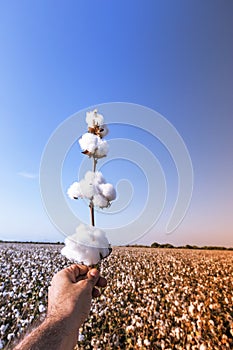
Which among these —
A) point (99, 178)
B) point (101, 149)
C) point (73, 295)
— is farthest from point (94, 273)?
point (101, 149)

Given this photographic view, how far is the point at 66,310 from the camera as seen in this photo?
152 cm

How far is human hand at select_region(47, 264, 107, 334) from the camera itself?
149cm

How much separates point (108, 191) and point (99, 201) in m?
0.08

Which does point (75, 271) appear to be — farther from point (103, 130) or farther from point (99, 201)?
point (103, 130)

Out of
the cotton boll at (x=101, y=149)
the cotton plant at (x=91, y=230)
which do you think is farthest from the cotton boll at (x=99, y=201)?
the cotton boll at (x=101, y=149)

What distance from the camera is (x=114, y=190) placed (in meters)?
1.72

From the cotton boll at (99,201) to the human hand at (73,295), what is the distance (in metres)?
0.40

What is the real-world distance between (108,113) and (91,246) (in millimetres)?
978

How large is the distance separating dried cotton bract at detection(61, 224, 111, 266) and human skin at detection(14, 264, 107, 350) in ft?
0.43

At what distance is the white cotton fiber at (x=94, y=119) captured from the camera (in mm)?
1988

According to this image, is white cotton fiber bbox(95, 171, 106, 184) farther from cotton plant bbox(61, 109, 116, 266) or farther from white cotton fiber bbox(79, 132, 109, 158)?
white cotton fiber bbox(79, 132, 109, 158)

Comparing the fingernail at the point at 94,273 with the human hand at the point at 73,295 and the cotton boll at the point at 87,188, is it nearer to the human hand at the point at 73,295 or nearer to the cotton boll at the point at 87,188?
the human hand at the point at 73,295

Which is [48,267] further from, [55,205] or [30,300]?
[55,205]

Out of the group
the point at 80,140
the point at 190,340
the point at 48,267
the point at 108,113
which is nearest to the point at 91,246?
the point at 80,140
